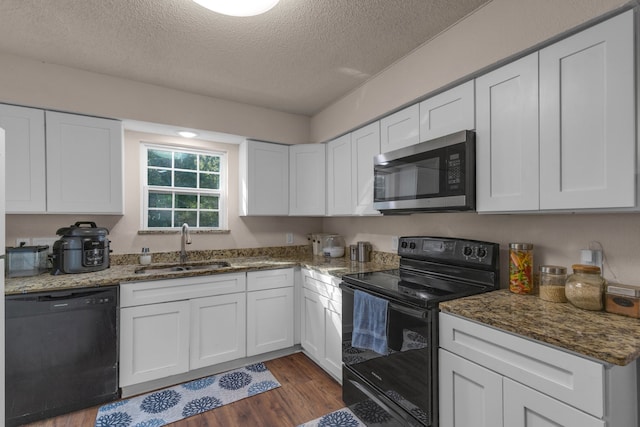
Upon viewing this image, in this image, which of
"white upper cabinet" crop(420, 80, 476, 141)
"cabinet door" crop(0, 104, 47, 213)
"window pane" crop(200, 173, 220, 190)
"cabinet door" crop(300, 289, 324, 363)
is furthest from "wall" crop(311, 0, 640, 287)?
"cabinet door" crop(0, 104, 47, 213)

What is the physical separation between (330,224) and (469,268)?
1923 millimetres

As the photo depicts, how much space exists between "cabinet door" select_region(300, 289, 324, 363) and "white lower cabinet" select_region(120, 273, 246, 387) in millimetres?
540

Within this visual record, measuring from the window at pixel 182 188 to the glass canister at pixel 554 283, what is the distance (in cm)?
278

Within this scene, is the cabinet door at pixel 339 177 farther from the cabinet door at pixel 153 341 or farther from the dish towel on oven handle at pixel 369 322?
the cabinet door at pixel 153 341

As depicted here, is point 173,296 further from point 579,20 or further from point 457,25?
point 579,20

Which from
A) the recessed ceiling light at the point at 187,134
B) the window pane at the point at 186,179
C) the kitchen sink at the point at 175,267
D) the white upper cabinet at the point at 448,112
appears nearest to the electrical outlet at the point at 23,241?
the kitchen sink at the point at 175,267

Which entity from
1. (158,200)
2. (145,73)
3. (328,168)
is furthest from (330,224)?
(145,73)

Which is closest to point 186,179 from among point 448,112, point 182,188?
point 182,188

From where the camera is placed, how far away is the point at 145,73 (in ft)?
7.72

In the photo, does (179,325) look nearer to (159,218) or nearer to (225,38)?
(159,218)

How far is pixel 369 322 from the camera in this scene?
6.01 feet

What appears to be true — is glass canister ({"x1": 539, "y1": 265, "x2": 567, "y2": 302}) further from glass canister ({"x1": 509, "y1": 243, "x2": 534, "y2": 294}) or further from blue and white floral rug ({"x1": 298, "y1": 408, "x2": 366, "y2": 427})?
blue and white floral rug ({"x1": 298, "y1": 408, "x2": 366, "y2": 427})

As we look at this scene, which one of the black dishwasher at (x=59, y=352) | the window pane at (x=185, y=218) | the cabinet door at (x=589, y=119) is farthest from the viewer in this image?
the window pane at (x=185, y=218)

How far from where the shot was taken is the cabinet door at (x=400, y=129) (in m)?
2.03
